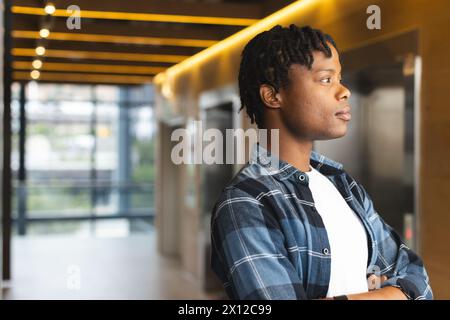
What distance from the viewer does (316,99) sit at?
1.12 metres

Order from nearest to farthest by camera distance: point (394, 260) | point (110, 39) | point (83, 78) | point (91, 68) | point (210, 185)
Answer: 1. point (394, 260)
2. point (110, 39)
3. point (210, 185)
4. point (91, 68)
5. point (83, 78)

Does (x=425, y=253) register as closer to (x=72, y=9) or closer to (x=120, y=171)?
(x=72, y=9)

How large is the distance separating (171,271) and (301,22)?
450 centimetres

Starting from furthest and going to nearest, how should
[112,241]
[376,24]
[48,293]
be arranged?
1. [112,241]
2. [48,293]
3. [376,24]

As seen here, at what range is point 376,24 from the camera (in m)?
3.00

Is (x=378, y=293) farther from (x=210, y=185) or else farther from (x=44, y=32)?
(x=210, y=185)

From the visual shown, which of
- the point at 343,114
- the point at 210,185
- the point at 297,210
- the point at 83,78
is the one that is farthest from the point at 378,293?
the point at 83,78

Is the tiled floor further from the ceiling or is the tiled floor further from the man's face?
the man's face

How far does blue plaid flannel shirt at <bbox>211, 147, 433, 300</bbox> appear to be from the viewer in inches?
39.3

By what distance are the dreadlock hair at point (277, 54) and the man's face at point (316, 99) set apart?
0.01m

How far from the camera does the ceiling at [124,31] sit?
3.74m

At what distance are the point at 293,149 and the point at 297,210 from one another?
5.7 inches
